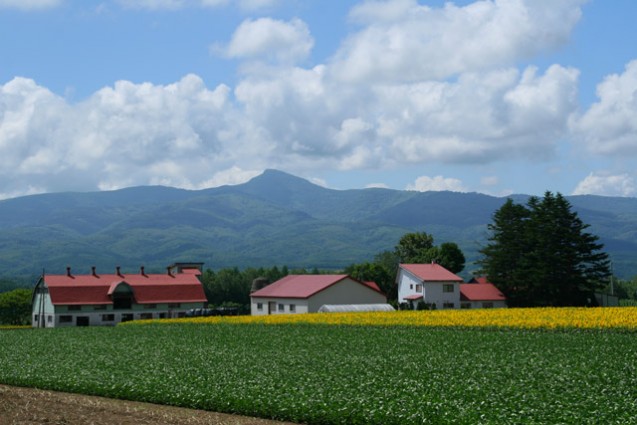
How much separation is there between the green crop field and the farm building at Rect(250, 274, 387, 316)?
3238cm

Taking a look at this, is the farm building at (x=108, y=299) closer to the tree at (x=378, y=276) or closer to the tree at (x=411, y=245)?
the tree at (x=378, y=276)

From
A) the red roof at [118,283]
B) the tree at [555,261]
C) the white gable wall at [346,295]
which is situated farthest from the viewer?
the red roof at [118,283]

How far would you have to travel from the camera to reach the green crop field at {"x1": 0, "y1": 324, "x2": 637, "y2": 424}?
20.7 metres

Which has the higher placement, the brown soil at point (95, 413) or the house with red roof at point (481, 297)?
the house with red roof at point (481, 297)

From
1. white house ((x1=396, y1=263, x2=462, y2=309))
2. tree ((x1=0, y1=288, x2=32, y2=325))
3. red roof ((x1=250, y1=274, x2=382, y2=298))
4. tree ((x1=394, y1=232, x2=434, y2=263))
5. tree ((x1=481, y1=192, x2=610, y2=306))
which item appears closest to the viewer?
red roof ((x1=250, y1=274, x2=382, y2=298))

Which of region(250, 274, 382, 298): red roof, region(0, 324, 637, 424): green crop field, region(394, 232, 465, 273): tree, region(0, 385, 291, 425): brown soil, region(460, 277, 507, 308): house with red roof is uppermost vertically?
region(394, 232, 465, 273): tree

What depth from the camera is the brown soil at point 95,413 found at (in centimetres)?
2153

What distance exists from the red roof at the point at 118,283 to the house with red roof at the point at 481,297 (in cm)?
3276

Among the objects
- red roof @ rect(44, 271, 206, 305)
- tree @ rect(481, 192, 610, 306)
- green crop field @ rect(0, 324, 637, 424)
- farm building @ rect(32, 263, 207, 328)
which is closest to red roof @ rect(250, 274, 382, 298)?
red roof @ rect(44, 271, 206, 305)

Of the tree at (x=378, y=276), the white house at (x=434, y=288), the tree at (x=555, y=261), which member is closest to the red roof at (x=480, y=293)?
the white house at (x=434, y=288)

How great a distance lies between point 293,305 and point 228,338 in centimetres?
3417

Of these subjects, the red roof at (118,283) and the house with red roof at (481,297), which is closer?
the house with red roof at (481,297)

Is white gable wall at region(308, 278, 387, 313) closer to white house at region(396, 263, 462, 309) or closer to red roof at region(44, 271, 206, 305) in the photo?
white house at region(396, 263, 462, 309)

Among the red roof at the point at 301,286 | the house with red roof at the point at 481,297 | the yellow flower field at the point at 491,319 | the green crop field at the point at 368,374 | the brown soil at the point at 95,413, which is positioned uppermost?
the red roof at the point at 301,286
